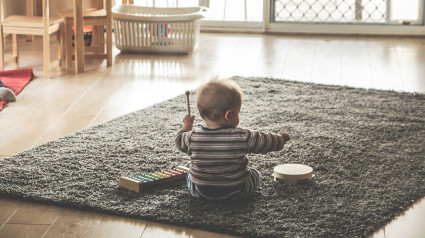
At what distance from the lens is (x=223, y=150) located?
213cm

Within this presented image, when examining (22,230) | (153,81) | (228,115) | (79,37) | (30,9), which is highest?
(30,9)

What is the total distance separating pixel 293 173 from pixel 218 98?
42 centimetres

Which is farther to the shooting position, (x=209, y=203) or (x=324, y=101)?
(x=324, y=101)

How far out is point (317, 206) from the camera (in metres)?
2.14

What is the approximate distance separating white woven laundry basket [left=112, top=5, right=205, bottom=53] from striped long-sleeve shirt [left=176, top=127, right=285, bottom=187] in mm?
2456

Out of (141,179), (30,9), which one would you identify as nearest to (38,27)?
(30,9)

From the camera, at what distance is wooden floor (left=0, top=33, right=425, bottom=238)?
2066mm

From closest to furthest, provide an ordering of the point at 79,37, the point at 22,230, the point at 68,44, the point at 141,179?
the point at 22,230, the point at 141,179, the point at 79,37, the point at 68,44

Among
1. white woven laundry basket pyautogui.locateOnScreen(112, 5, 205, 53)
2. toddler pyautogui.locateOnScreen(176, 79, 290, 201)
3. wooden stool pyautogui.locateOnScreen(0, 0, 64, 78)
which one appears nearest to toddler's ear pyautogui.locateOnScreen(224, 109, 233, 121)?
toddler pyautogui.locateOnScreen(176, 79, 290, 201)

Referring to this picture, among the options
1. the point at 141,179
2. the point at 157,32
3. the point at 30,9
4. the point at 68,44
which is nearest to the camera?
the point at 141,179

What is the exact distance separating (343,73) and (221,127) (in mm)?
2083

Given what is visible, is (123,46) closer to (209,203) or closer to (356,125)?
(356,125)

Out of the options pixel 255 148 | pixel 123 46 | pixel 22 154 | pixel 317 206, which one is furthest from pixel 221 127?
pixel 123 46

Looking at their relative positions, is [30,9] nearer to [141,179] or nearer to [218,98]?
[141,179]
